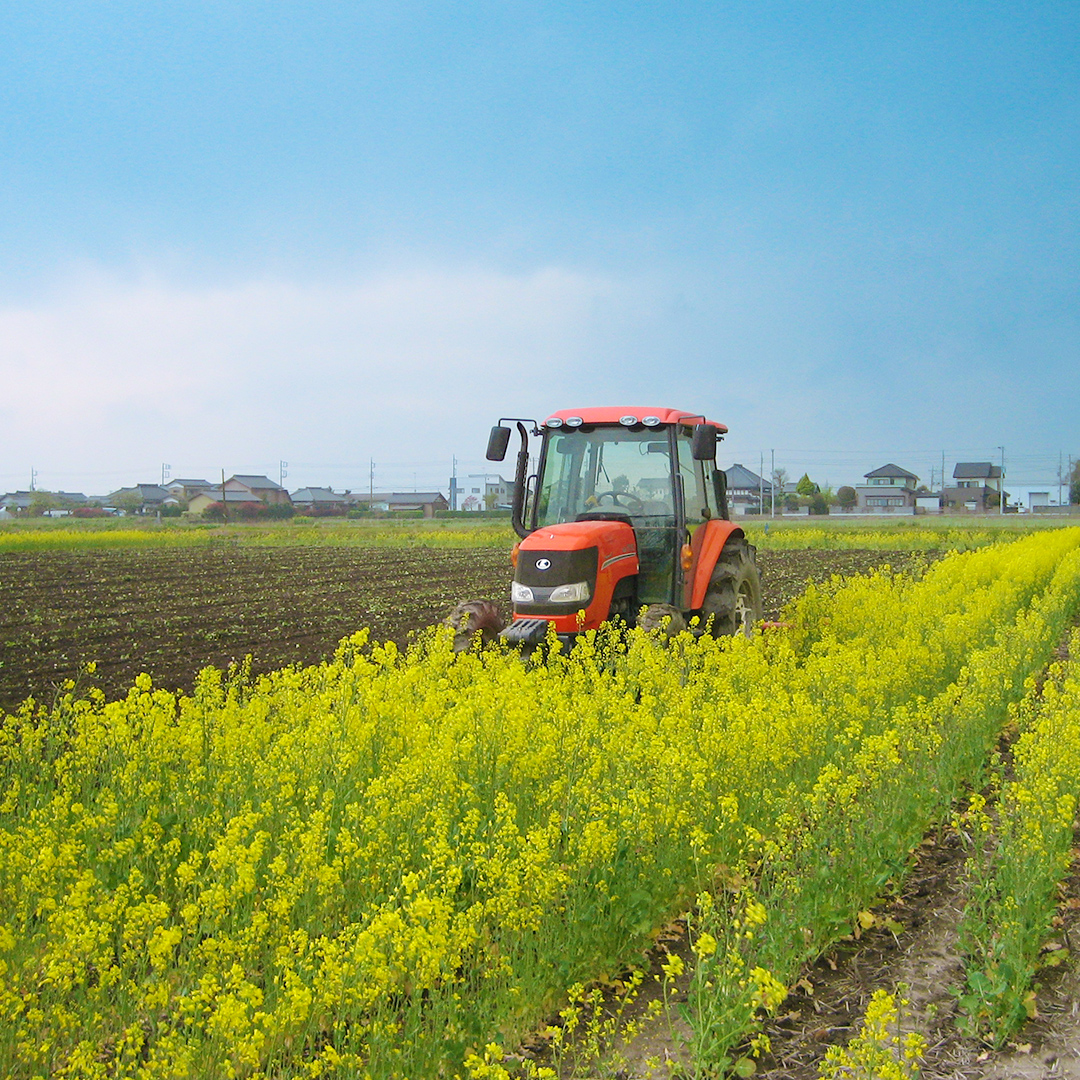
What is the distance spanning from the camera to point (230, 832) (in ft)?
13.7

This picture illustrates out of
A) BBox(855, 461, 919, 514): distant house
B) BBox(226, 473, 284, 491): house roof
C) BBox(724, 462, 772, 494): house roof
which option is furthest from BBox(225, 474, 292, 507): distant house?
BBox(855, 461, 919, 514): distant house

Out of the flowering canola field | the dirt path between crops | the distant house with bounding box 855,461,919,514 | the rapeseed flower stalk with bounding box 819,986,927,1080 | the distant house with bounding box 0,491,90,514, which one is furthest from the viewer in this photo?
the distant house with bounding box 855,461,919,514

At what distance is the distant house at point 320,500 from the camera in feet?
290

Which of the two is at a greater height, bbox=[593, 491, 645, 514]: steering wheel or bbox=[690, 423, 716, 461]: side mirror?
bbox=[690, 423, 716, 461]: side mirror

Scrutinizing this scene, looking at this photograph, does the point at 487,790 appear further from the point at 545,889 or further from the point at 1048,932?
the point at 1048,932

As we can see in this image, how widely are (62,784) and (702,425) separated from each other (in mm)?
5442

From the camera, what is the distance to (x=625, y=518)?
29.6 ft

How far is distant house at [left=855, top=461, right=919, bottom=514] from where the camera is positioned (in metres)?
95.4

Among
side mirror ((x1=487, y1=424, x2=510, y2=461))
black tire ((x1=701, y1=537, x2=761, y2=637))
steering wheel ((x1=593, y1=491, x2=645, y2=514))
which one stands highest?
side mirror ((x1=487, y1=424, x2=510, y2=461))

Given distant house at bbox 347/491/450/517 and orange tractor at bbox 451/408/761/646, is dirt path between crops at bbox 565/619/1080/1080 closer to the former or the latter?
orange tractor at bbox 451/408/761/646

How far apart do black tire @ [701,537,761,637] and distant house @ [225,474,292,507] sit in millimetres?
90403

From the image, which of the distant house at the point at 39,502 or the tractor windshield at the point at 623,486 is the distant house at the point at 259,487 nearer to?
the distant house at the point at 39,502

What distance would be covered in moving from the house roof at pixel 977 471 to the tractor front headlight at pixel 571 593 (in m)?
108

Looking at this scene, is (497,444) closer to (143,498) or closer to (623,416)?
(623,416)
